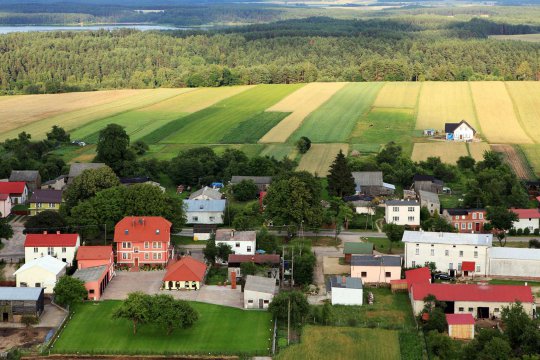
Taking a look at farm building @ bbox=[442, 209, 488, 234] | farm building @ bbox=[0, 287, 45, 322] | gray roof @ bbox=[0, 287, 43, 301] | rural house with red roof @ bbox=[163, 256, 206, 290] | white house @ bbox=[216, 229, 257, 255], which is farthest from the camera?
farm building @ bbox=[442, 209, 488, 234]

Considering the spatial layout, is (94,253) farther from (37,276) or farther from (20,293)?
(20,293)

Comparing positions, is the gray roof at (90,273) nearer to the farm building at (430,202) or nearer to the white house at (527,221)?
the farm building at (430,202)

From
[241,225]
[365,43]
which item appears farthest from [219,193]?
[365,43]

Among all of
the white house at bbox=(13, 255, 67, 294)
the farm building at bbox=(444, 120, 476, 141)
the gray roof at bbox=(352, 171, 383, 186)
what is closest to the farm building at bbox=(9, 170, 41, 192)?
the white house at bbox=(13, 255, 67, 294)

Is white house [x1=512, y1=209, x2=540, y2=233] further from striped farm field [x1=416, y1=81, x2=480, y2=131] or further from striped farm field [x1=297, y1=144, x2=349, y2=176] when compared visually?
striped farm field [x1=416, y1=81, x2=480, y2=131]

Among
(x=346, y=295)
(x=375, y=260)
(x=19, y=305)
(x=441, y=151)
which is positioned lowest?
(x=441, y=151)

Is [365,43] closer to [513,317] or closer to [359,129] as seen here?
[359,129]

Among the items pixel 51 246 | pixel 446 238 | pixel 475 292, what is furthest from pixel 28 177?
pixel 475 292
